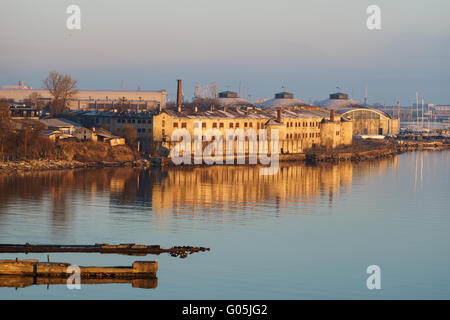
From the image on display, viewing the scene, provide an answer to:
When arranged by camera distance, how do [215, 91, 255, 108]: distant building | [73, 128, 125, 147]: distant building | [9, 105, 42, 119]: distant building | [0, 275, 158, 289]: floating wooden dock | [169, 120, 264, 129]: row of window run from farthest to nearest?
[215, 91, 255, 108]: distant building, [169, 120, 264, 129]: row of window, [9, 105, 42, 119]: distant building, [73, 128, 125, 147]: distant building, [0, 275, 158, 289]: floating wooden dock

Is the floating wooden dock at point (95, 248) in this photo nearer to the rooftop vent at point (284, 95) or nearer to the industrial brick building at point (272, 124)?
the industrial brick building at point (272, 124)

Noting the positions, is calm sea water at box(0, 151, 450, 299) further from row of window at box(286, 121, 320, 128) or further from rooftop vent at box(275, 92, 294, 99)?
rooftop vent at box(275, 92, 294, 99)

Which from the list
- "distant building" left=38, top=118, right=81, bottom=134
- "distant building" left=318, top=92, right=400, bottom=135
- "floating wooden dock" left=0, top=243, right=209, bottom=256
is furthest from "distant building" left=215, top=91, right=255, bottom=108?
"floating wooden dock" left=0, top=243, right=209, bottom=256

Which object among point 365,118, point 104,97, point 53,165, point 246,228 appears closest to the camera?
point 246,228

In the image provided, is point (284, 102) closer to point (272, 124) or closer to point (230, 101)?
point (230, 101)

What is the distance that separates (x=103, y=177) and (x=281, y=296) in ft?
39.2

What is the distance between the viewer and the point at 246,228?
12.7m

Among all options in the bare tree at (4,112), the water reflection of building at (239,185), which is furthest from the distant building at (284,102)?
the bare tree at (4,112)

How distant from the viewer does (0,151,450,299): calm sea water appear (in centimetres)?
918

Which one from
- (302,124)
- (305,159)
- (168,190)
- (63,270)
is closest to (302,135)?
(302,124)

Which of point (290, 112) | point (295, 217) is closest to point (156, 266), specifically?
point (295, 217)

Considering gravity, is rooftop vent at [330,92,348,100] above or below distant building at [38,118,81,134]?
above

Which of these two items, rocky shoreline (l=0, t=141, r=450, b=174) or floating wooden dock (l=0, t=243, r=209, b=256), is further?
rocky shoreline (l=0, t=141, r=450, b=174)

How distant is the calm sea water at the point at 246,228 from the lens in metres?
9.18
